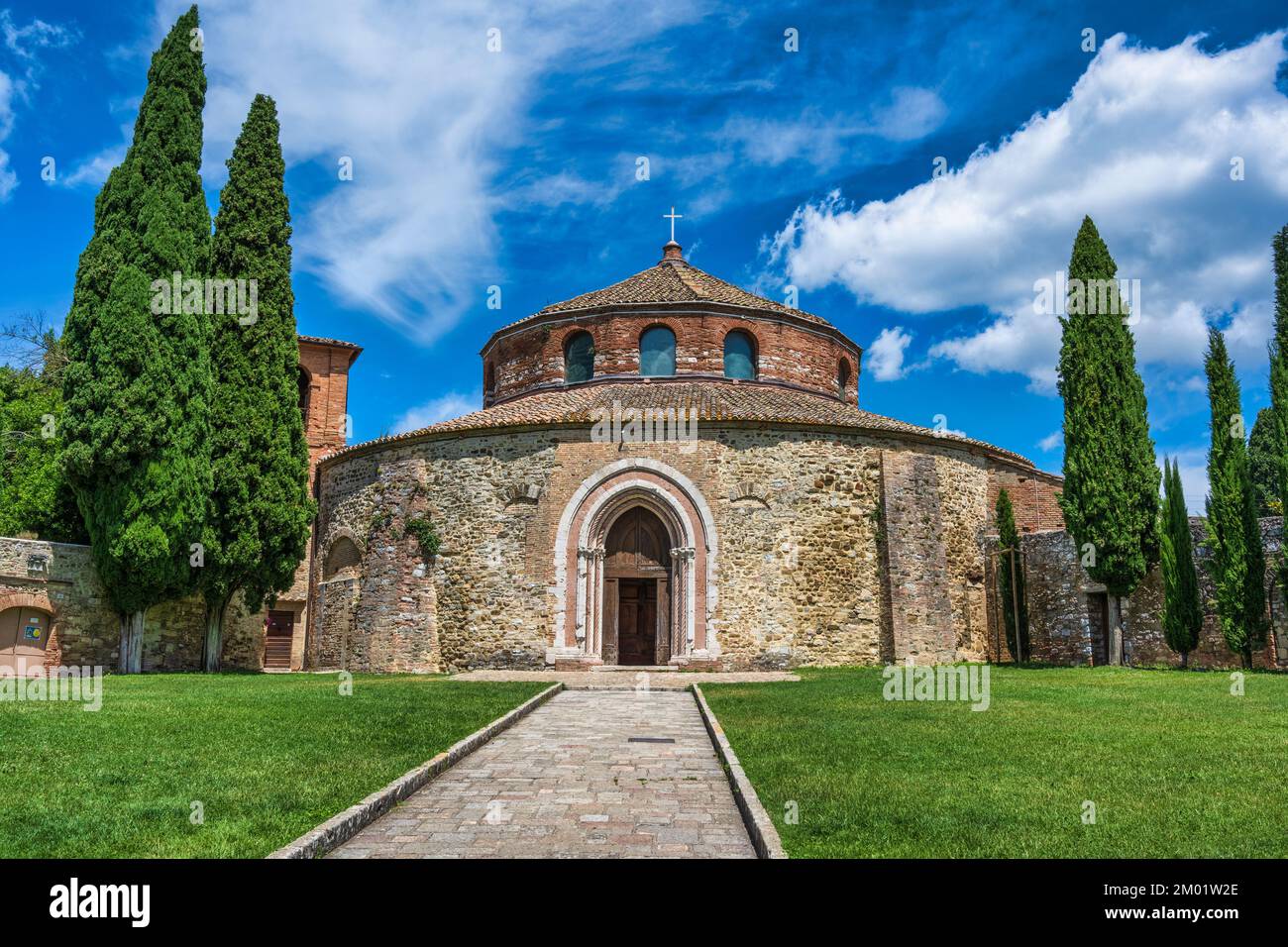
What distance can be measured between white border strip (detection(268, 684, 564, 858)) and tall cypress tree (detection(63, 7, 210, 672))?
12917mm

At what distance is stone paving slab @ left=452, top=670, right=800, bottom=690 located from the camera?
1692 cm

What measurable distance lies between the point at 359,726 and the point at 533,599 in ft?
38.7

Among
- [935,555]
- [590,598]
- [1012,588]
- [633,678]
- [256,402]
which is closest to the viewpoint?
[633,678]

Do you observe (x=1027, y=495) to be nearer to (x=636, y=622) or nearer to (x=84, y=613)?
(x=636, y=622)

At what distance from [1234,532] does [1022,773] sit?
16906 millimetres

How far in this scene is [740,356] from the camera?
26.4m

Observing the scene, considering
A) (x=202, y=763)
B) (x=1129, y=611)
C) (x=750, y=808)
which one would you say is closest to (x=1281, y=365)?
(x=1129, y=611)

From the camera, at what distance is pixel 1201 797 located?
615 cm

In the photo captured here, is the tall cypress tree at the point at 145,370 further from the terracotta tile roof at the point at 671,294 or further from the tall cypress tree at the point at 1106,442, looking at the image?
the tall cypress tree at the point at 1106,442

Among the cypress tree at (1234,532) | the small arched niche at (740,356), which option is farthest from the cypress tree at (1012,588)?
the small arched niche at (740,356)

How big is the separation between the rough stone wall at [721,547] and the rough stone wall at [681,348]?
468 centimetres

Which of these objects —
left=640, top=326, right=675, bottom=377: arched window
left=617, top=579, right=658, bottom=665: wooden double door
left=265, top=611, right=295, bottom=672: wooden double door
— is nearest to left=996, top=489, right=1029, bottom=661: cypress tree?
left=617, top=579, right=658, bottom=665: wooden double door

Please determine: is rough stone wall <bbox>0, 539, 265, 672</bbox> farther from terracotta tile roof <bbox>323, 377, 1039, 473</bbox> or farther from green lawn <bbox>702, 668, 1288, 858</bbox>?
green lawn <bbox>702, 668, 1288, 858</bbox>
